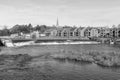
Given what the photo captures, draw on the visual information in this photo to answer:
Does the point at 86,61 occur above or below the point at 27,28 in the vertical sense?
below

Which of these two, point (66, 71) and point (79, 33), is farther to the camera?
point (79, 33)

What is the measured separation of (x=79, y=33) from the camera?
345 feet

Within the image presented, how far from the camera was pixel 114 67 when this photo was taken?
1797 centimetres

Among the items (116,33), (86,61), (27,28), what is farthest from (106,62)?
(27,28)

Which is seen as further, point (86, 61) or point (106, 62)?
point (86, 61)

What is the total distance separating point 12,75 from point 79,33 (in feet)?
306

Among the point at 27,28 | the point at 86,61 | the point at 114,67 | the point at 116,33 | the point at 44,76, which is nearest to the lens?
the point at 44,76

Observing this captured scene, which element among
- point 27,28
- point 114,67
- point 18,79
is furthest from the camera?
point 27,28

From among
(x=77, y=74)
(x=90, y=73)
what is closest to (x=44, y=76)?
(x=77, y=74)

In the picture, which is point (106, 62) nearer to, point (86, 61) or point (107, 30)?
point (86, 61)

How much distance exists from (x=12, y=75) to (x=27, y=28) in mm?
125656

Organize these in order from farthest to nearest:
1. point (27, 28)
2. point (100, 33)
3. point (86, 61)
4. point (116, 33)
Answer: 1. point (27, 28)
2. point (100, 33)
3. point (116, 33)
4. point (86, 61)

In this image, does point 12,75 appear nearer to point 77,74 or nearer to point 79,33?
point 77,74

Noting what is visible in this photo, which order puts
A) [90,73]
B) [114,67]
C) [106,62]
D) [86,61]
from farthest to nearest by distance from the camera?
[86,61], [106,62], [114,67], [90,73]
